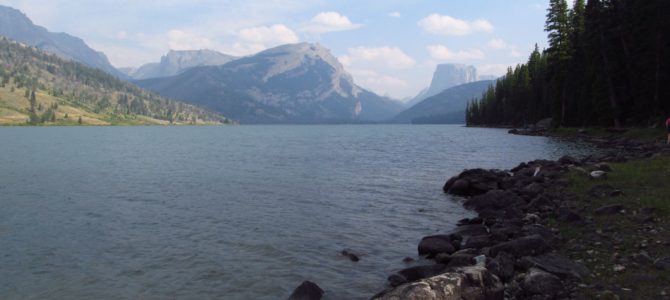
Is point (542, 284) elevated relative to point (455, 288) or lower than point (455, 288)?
lower

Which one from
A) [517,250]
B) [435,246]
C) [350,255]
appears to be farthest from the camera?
[350,255]

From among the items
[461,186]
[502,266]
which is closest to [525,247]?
[502,266]

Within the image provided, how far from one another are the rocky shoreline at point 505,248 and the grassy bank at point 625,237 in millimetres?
445

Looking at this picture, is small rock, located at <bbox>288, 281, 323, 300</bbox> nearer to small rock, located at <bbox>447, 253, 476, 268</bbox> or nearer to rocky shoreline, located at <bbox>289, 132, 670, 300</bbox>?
rocky shoreline, located at <bbox>289, 132, 670, 300</bbox>

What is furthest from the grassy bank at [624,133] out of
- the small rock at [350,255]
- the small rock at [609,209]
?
the small rock at [350,255]

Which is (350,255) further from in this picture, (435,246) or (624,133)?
(624,133)

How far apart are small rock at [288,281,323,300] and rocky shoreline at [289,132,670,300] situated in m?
0.14

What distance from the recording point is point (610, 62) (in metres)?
78.9

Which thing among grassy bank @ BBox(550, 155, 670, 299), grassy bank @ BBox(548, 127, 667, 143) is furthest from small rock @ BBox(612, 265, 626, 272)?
grassy bank @ BBox(548, 127, 667, 143)

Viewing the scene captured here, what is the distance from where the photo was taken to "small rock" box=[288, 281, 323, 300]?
14.8 metres

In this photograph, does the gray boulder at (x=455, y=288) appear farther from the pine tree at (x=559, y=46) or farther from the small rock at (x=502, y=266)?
the pine tree at (x=559, y=46)

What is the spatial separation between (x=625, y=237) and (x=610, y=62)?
248 ft

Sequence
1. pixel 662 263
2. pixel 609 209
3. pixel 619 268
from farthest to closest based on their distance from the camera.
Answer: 1. pixel 609 209
2. pixel 619 268
3. pixel 662 263

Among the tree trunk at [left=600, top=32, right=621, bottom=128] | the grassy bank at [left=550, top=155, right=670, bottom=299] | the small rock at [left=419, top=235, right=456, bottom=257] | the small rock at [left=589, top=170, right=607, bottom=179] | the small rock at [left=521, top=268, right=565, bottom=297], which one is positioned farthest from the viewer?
the tree trunk at [left=600, top=32, right=621, bottom=128]
